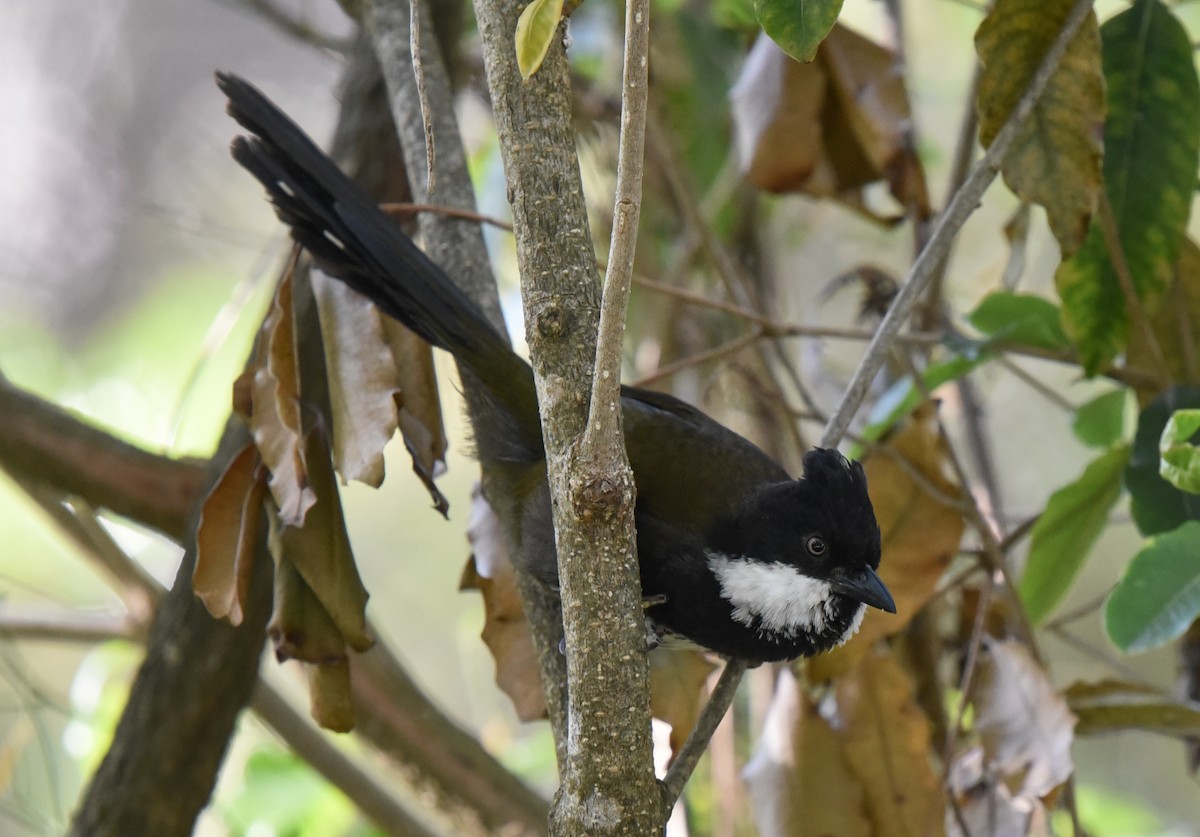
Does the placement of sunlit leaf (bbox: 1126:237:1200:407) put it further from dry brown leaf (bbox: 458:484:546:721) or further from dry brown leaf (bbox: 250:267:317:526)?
dry brown leaf (bbox: 250:267:317:526)

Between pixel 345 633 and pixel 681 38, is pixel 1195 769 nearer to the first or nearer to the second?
pixel 345 633

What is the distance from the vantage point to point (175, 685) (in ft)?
7.96

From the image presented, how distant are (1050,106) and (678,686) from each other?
3.80ft

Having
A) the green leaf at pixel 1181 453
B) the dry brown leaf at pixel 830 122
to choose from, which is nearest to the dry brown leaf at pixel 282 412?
the dry brown leaf at pixel 830 122

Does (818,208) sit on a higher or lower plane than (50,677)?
higher

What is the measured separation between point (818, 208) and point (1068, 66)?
2.39 metres

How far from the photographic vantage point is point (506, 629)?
2.11 m

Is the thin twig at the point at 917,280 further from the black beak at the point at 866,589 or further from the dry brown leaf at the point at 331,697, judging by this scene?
the dry brown leaf at the point at 331,697

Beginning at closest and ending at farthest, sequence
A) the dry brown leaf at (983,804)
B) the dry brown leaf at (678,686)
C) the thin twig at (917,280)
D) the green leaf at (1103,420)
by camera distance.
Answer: the thin twig at (917,280), the dry brown leaf at (678,686), the dry brown leaf at (983,804), the green leaf at (1103,420)

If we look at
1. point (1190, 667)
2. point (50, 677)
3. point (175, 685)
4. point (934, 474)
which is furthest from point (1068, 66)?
point (50, 677)

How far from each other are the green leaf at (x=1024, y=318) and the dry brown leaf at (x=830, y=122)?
12.1 inches

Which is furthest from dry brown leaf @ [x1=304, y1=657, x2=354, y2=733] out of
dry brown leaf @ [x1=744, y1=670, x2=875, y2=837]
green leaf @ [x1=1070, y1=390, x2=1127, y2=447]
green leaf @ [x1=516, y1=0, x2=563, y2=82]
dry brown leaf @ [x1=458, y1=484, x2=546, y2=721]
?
green leaf @ [x1=1070, y1=390, x2=1127, y2=447]

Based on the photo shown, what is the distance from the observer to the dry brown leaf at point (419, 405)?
189 cm

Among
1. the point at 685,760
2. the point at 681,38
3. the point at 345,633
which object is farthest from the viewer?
the point at 681,38
